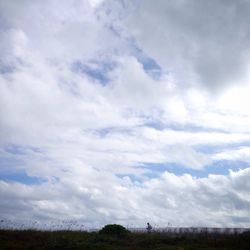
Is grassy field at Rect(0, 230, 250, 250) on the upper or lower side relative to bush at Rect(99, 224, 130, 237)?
lower

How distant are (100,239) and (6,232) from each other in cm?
1048

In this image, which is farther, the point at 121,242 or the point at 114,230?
the point at 114,230

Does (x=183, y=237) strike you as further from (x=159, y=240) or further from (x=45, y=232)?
(x=45, y=232)

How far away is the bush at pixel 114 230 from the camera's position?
3906cm

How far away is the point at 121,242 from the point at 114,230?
175 inches

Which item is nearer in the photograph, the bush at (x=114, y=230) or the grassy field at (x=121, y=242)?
the grassy field at (x=121, y=242)

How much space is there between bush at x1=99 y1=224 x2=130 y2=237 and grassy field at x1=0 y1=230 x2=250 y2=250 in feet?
2.66

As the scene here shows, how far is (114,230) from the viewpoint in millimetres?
39500

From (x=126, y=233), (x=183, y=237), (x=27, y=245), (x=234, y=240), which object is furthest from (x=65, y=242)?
(x=234, y=240)

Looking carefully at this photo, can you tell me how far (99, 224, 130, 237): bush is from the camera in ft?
128

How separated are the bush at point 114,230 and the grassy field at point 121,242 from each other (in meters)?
0.81

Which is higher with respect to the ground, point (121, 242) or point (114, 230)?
point (114, 230)

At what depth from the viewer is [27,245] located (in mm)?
33875

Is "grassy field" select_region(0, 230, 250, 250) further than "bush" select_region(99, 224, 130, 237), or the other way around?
"bush" select_region(99, 224, 130, 237)
